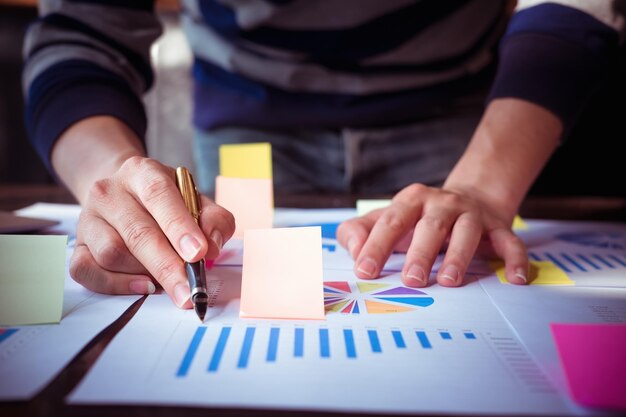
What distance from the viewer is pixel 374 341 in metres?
0.38

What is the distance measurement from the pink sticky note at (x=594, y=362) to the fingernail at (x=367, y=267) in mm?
197

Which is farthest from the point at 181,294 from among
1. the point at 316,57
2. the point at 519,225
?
the point at 316,57

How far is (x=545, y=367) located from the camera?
0.34 metres

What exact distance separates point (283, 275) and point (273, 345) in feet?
0.32

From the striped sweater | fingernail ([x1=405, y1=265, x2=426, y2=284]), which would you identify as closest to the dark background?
the striped sweater

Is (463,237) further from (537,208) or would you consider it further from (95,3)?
(95,3)

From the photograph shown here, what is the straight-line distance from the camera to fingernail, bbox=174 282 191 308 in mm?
433

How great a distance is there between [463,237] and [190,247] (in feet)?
1.00

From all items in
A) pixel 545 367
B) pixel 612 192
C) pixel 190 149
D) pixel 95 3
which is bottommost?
pixel 545 367

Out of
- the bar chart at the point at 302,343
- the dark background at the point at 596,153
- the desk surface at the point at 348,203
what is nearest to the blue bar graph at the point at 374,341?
the bar chart at the point at 302,343

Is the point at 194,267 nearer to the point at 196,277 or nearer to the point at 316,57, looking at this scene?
the point at 196,277

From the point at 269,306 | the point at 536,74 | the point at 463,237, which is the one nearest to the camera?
the point at 269,306

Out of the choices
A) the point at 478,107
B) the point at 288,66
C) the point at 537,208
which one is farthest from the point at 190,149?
the point at 537,208

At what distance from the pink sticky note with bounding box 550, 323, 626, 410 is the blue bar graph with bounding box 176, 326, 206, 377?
0.81ft
